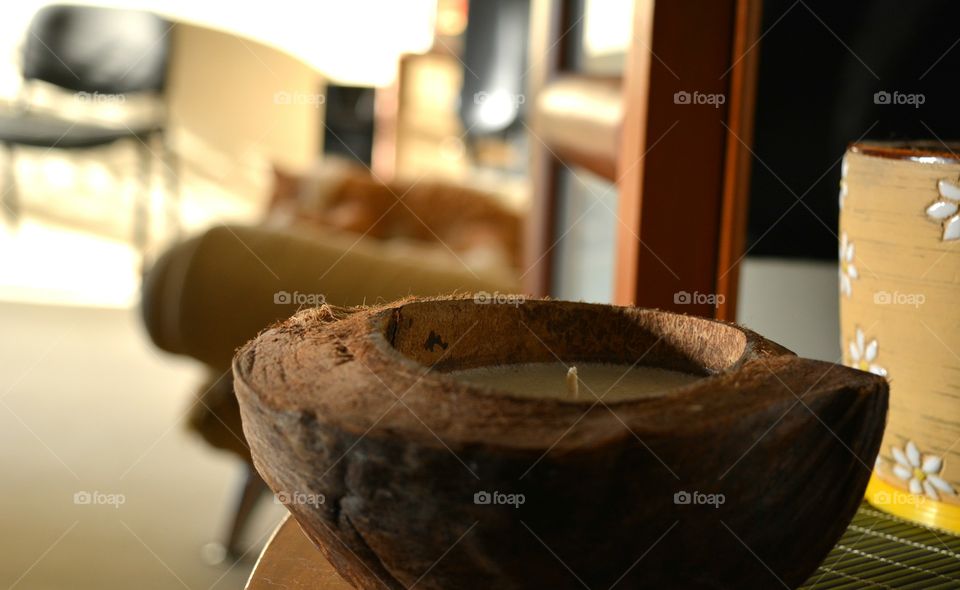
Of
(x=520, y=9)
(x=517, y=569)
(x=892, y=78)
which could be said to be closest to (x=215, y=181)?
(x=520, y=9)

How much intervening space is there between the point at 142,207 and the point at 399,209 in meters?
1.78

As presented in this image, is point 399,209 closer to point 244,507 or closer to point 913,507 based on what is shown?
point 244,507

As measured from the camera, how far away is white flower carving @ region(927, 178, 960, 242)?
461 millimetres

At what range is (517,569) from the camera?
0.99ft

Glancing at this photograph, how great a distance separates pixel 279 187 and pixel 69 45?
144cm

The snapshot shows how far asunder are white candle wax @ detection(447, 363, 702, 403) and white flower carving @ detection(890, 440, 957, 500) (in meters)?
0.17

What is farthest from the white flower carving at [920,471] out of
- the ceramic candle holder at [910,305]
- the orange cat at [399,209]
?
the orange cat at [399,209]

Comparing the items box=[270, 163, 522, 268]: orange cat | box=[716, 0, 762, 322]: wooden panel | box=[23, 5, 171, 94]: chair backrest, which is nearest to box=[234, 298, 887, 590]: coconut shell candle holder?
box=[716, 0, 762, 322]: wooden panel

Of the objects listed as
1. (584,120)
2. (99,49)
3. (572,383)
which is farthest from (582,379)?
(99,49)

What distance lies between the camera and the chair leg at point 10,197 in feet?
12.4

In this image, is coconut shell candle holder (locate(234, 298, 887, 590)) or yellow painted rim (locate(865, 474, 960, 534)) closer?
coconut shell candle holder (locate(234, 298, 887, 590))

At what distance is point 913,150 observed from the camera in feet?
1.65

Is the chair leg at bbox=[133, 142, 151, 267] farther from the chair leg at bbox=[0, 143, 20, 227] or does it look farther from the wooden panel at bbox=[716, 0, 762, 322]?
the wooden panel at bbox=[716, 0, 762, 322]

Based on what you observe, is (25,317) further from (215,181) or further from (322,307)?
(322,307)
